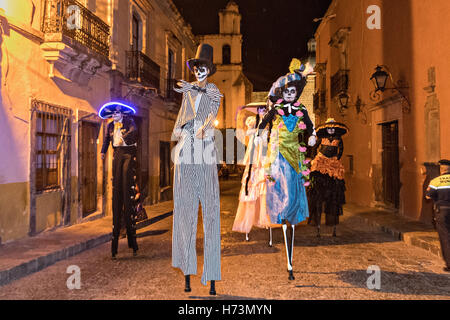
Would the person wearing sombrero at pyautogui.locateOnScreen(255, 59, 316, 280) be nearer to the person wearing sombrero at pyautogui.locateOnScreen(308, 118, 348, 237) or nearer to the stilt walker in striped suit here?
the stilt walker in striped suit

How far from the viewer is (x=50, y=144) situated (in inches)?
333

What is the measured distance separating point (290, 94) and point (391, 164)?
752cm

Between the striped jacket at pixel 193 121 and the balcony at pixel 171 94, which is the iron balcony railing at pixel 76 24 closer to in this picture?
the striped jacket at pixel 193 121

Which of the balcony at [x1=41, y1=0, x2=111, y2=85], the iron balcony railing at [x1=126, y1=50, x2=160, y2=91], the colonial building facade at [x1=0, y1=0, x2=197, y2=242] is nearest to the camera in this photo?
the colonial building facade at [x1=0, y1=0, x2=197, y2=242]

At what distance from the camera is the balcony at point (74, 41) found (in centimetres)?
786

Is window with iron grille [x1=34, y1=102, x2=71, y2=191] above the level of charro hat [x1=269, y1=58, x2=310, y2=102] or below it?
below

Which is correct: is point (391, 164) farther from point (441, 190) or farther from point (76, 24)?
point (76, 24)

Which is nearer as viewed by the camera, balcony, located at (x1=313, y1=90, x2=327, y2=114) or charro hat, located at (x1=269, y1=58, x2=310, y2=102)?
charro hat, located at (x1=269, y1=58, x2=310, y2=102)

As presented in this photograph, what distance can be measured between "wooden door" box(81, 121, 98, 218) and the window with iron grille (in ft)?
3.23

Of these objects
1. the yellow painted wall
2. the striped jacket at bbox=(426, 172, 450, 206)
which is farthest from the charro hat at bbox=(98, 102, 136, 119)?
the striped jacket at bbox=(426, 172, 450, 206)

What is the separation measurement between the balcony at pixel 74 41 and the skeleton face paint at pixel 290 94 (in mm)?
5450

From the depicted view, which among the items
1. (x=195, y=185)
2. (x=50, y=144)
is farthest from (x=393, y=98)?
(x=50, y=144)

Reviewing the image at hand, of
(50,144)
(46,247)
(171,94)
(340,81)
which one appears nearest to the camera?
(46,247)

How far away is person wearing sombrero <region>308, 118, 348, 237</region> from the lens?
24.8 ft
